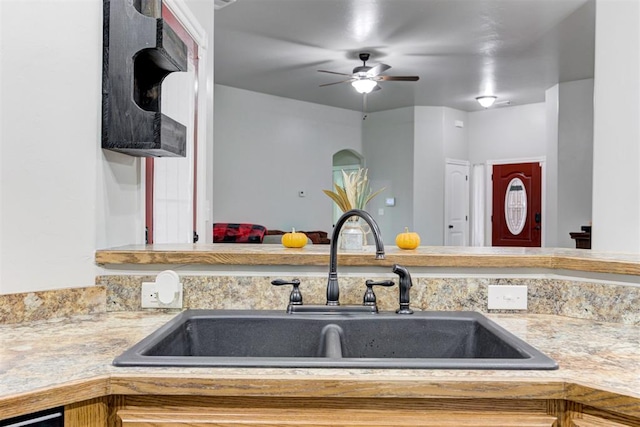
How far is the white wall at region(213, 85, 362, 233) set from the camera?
6859 mm

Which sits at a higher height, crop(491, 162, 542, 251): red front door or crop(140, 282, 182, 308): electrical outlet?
crop(491, 162, 542, 251): red front door

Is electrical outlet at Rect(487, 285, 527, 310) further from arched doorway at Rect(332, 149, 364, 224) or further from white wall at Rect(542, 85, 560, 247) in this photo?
arched doorway at Rect(332, 149, 364, 224)

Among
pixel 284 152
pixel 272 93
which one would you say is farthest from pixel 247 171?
pixel 272 93

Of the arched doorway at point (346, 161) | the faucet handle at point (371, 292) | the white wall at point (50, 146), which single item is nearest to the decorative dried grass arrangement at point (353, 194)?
the faucet handle at point (371, 292)

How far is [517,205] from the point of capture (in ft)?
26.9

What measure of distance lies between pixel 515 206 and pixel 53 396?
8231 millimetres

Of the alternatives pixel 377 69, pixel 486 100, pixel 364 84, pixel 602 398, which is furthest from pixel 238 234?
pixel 602 398

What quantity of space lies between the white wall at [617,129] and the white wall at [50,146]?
3.16 metres

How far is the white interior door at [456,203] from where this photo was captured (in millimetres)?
8297

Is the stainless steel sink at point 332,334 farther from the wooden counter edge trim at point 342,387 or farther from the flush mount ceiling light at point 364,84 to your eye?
the flush mount ceiling light at point 364,84

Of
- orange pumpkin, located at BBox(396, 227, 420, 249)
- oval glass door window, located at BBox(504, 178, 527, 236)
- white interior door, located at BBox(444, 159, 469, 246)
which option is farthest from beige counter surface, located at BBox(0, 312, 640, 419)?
oval glass door window, located at BBox(504, 178, 527, 236)

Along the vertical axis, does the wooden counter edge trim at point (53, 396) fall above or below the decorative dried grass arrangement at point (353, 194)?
below

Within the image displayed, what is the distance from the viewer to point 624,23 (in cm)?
334

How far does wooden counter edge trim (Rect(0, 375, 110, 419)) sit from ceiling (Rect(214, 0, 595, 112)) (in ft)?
12.5
